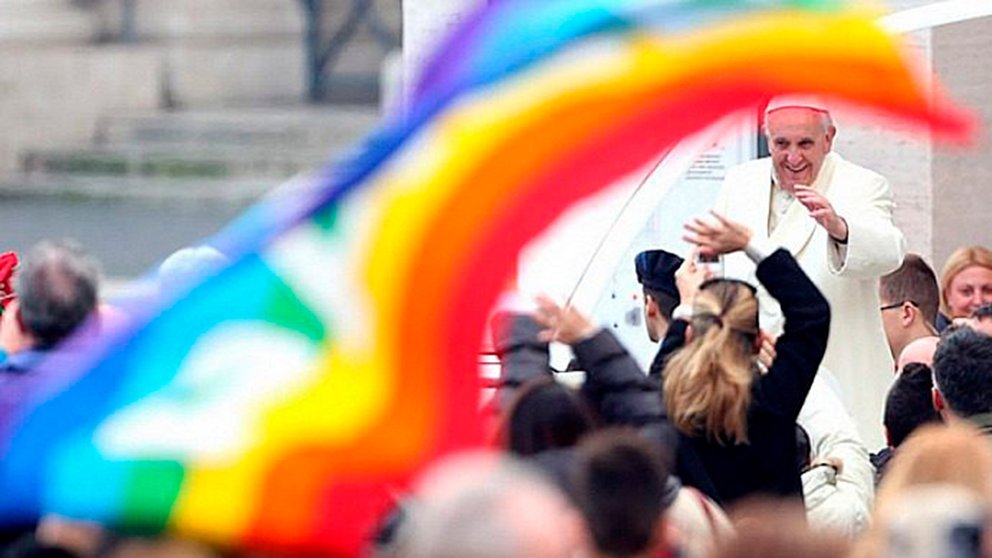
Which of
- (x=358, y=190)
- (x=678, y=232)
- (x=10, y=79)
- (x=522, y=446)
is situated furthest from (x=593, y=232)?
(x=10, y=79)

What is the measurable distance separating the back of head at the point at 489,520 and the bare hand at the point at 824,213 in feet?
13.7

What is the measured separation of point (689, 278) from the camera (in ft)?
23.4

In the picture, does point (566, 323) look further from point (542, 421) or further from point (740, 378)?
point (542, 421)

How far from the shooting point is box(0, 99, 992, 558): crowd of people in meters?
4.25

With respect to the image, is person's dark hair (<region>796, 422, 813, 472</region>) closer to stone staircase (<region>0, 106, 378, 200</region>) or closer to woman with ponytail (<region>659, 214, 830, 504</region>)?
woman with ponytail (<region>659, 214, 830, 504</region>)

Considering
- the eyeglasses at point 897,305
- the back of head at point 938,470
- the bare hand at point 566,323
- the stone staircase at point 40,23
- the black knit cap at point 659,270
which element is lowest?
the eyeglasses at point 897,305

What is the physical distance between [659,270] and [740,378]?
1.11m

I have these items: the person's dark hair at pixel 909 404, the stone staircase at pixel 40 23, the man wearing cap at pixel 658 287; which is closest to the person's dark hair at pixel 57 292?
the man wearing cap at pixel 658 287

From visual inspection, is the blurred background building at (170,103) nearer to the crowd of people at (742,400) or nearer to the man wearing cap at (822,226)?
the man wearing cap at (822,226)

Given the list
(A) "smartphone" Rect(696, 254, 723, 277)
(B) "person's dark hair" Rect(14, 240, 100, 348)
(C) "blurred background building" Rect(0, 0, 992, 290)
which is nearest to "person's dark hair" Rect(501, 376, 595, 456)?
(B) "person's dark hair" Rect(14, 240, 100, 348)

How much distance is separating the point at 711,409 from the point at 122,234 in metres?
11.5

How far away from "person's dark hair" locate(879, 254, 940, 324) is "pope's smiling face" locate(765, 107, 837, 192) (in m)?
0.44

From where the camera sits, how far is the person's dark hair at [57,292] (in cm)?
549

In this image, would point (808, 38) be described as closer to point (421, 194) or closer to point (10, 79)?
point (421, 194)
